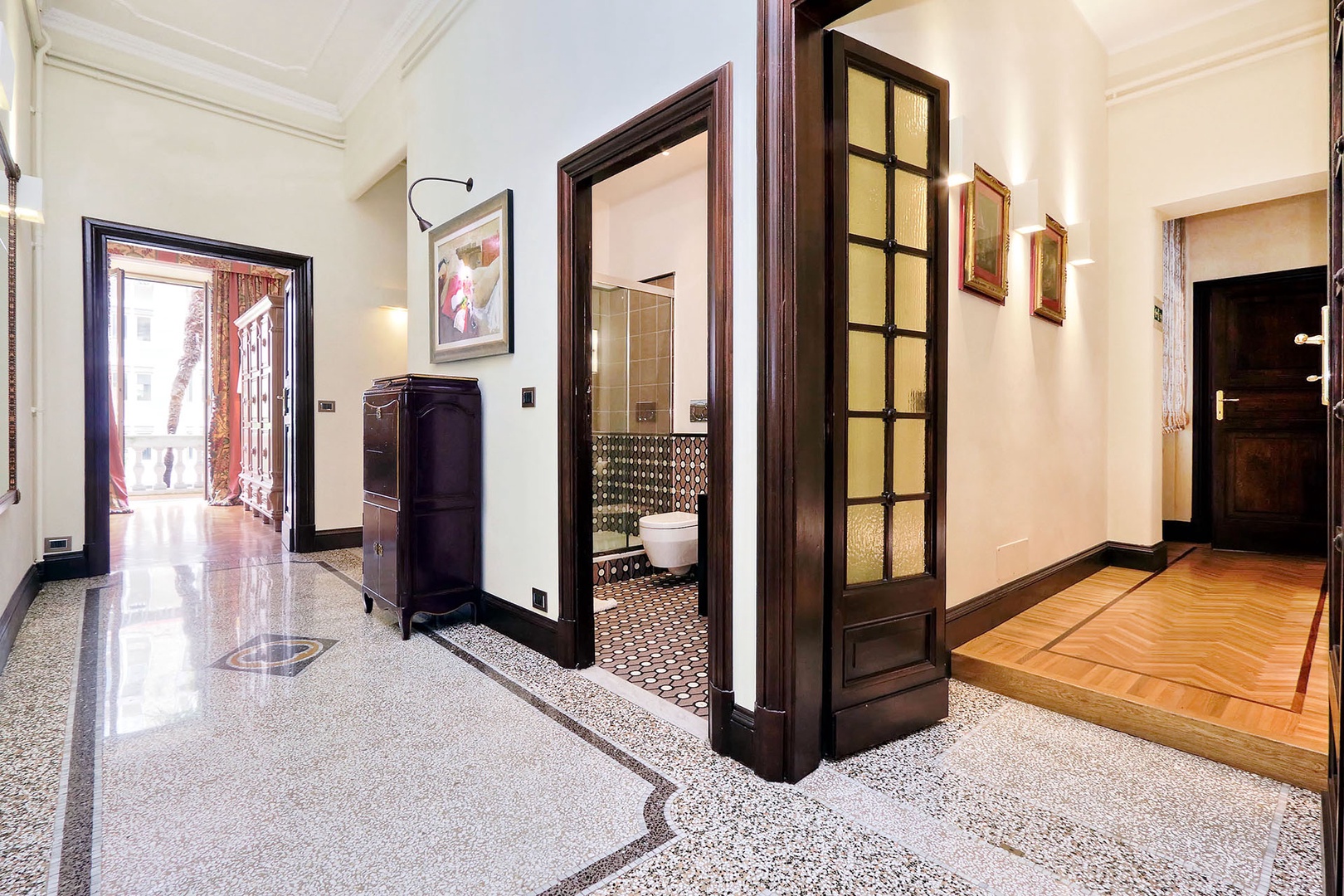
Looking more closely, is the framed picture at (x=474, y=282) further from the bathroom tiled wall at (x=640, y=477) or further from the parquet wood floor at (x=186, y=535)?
the parquet wood floor at (x=186, y=535)

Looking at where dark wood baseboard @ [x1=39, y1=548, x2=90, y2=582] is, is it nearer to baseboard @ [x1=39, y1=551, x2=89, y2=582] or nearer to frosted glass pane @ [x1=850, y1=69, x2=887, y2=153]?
baseboard @ [x1=39, y1=551, x2=89, y2=582]

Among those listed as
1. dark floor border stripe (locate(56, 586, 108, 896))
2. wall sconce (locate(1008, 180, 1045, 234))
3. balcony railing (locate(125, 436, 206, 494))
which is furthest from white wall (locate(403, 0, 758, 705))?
balcony railing (locate(125, 436, 206, 494))

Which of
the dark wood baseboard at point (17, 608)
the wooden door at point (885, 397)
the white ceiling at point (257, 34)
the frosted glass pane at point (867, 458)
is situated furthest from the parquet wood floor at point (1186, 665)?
the white ceiling at point (257, 34)

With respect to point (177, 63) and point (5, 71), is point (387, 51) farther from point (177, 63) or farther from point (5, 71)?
point (5, 71)

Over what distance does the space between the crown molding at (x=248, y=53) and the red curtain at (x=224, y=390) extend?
4090mm

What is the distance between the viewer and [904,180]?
2.12 meters

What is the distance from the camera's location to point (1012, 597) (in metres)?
2.96

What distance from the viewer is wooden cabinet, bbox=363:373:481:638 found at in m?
3.01

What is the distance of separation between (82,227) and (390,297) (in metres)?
1.99

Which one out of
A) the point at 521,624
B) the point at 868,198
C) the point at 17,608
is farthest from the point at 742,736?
the point at 17,608

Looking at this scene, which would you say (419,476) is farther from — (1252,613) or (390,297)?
(1252,613)

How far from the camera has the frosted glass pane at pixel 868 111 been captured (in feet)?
6.52

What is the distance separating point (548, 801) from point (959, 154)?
2.68m

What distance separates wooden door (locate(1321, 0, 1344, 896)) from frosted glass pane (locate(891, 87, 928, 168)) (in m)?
1.02
